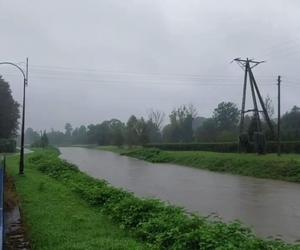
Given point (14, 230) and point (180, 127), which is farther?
point (180, 127)

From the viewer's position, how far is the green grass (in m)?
8.63

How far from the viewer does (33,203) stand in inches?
558

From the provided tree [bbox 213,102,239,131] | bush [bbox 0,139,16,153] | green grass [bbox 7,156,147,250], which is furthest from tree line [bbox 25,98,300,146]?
green grass [bbox 7,156,147,250]

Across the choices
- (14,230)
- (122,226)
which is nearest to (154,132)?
(122,226)

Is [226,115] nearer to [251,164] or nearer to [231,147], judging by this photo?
[231,147]

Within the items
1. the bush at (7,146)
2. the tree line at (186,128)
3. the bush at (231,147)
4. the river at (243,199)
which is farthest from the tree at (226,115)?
the river at (243,199)

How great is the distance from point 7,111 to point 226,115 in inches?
2194

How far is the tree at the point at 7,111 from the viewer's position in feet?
191

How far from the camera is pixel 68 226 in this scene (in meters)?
10.3

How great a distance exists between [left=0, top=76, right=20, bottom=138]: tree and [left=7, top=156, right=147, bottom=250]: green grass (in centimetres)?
4442

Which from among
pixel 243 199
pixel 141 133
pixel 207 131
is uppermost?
pixel 207 131

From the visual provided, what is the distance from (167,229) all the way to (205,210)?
7.25 metres

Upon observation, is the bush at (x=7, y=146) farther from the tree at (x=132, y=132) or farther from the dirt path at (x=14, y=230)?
the dirt path at (x=14, y=230)

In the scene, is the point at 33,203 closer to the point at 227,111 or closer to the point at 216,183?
the point at 216,183
